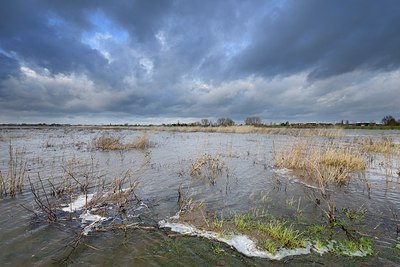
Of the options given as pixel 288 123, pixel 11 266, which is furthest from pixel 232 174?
pixel 288 123

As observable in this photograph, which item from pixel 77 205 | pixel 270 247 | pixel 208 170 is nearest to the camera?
pixel 270 247

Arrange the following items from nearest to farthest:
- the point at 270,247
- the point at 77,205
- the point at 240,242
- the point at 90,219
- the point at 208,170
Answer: the point at 270,247, the point at 240,242, the point at 90,219, the point at 77,205, the point at 208,170

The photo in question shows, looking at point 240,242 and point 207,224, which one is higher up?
point 207,224

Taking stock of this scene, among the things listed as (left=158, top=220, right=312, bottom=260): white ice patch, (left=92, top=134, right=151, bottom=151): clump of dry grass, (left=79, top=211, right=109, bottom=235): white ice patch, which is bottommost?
(left=158, top=220, right=312, bottom=260): white ice patch

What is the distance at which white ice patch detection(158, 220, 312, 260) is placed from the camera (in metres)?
3.97

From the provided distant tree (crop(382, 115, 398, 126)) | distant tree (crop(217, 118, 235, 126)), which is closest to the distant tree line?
distant tree (crop(382, 115, 398, 126))

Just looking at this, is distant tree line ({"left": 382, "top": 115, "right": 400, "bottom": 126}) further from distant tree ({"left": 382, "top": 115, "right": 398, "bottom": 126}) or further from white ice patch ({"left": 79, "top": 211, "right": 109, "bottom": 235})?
white ice patch ({"left": 79, "top": 211, "right": 109, "bottom": 235})

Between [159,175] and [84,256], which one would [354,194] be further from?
[84,256]

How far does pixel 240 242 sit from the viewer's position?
433 centimetres

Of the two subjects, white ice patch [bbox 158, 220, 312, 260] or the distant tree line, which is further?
the distant tree line

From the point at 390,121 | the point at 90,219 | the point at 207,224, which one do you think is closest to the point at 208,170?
the point at 207,224

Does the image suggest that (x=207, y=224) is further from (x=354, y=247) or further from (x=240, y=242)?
(x=354, y=247)

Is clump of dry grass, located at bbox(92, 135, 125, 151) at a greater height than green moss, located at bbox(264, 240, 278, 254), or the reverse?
clump of dry grass, located at bbox(92, 135, 125, 151)

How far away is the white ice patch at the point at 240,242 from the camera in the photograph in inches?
156
